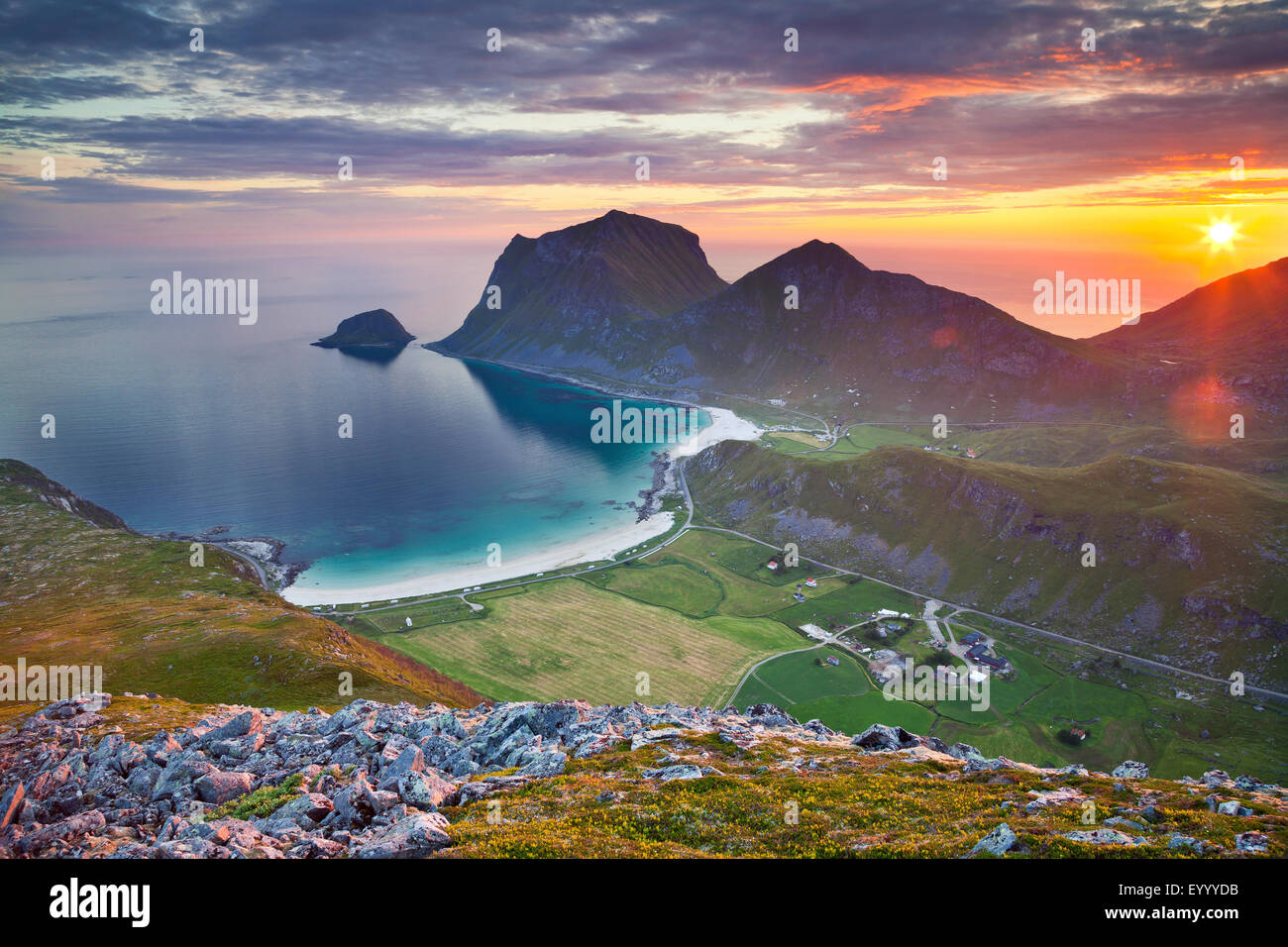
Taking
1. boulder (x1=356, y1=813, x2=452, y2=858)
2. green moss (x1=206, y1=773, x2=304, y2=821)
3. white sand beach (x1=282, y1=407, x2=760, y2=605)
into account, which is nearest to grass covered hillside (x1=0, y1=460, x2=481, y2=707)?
white sand beach (x1=282, y1=407, x2=760, y2=605)

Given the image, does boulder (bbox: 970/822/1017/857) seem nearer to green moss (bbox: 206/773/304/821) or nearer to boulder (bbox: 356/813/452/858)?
boulder (bbox: 356/813/452/858)

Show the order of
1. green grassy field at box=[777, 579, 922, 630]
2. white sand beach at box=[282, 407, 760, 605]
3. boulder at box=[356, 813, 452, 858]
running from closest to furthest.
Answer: boulder at box=[356, 813, 452, 858]
green grassy field at box=[777, 579, 922, 630]
white sand beach at box=[282, 407, 760, 605]

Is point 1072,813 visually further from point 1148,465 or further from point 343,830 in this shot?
point 1148,465

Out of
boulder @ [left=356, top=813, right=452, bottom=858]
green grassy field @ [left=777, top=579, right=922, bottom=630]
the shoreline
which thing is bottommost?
green grassy field @ [left=777, top=579, right=922, bottom=630]

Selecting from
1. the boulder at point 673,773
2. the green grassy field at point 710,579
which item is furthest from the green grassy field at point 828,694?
the boulder at point 673,773

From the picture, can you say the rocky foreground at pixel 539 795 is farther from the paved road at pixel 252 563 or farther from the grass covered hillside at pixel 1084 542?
the paved road at pixel 252 563
